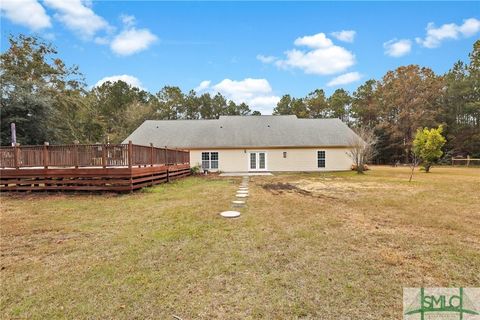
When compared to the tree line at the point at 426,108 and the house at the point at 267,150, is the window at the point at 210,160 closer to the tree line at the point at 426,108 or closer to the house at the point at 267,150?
the house at the point at 267,150

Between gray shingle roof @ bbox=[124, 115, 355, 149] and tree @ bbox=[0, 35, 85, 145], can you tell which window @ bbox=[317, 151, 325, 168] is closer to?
gray shingle roof @ bbox=[124, 115, 355, 149]

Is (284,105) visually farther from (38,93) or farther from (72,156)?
(72,156)

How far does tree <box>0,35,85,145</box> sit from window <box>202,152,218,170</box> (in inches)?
384

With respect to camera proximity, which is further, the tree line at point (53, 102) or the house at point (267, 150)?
the house at point (267, 150)

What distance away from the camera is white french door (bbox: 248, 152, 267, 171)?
2069cm

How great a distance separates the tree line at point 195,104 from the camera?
16.1 metres

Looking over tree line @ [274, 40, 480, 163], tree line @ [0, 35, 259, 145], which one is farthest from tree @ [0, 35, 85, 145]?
tree line @ [274, 40, 480, 163]

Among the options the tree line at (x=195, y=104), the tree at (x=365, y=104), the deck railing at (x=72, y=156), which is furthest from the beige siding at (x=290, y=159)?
the tree at (x=365, y=104)

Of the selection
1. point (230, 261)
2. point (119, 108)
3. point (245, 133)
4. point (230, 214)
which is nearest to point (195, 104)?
point (119, 108)

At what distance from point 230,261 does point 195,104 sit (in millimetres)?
42747

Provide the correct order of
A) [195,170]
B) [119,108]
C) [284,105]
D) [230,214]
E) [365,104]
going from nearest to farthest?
[230,214]
[195,170]
[365,104]
[119,108]
[284,105]

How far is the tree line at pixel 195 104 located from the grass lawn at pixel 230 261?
42.7 ft

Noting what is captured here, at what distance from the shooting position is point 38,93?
17625 millimetres

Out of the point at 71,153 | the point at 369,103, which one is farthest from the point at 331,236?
the point at 369,103
